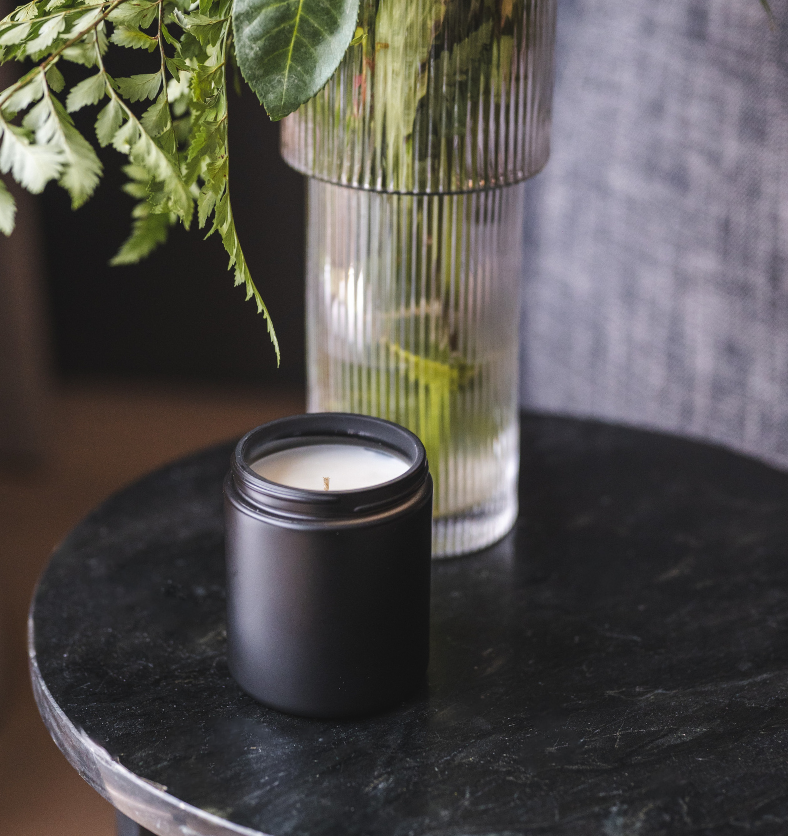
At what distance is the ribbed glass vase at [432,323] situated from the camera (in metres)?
0.61

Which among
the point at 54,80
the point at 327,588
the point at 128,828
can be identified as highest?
the point at 54,80

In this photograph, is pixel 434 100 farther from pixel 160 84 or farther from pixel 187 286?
pixel 187 286

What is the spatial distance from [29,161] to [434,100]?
219 millimetres

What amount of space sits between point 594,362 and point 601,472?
0.42 metres

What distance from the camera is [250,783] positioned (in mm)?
483

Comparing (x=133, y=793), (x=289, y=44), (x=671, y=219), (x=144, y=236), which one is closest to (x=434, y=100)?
(x=289, y=44)

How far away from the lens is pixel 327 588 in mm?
492

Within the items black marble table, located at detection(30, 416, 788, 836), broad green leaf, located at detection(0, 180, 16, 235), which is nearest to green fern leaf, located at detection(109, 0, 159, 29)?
broad green leaf, located at detection(0, 180, 16, 235)

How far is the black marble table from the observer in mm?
475

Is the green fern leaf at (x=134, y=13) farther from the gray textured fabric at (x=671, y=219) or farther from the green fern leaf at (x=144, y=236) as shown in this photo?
the gray textured fabric at (x=671, y=219)

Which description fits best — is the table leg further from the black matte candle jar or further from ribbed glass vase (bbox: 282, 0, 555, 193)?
ribbed glass vase (bbox: 282, 0, 555, 193)

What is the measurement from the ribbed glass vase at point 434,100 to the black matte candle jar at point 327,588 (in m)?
0.16

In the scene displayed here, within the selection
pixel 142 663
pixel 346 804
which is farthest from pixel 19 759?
pixel 346 804

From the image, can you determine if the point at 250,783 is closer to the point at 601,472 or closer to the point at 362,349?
the point at 362,349
